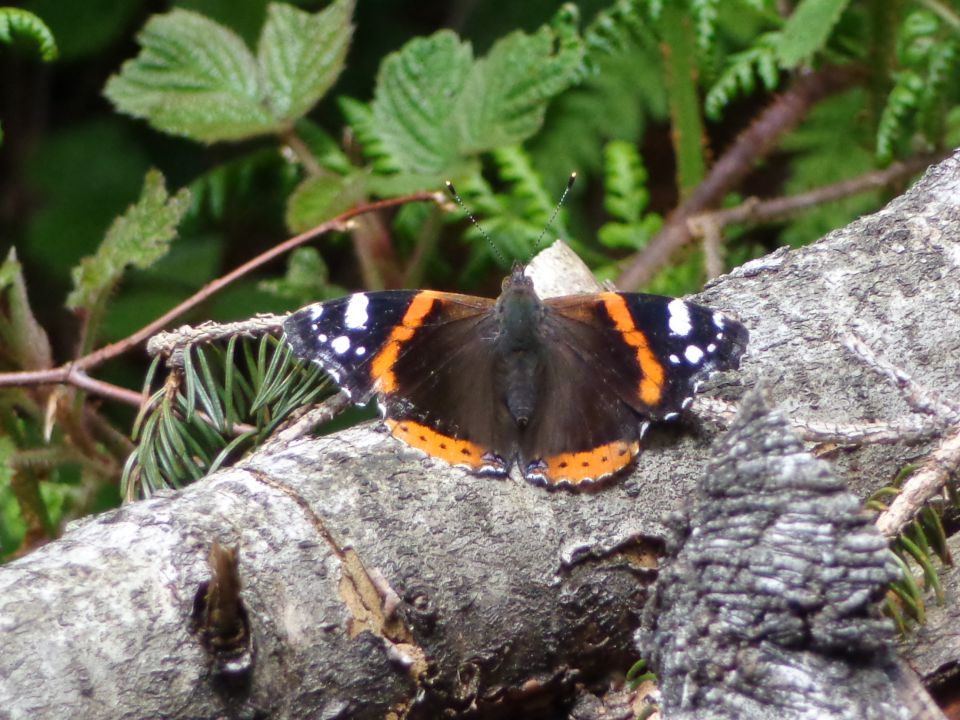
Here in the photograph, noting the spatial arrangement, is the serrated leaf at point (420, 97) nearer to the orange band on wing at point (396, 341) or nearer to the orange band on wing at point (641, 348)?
the orange band on wing at point (396, 341)

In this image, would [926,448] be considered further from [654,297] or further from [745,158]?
[745,158]

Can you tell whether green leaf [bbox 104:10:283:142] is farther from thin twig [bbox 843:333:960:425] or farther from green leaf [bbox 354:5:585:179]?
thin twig [bbox 843:333:960:425]

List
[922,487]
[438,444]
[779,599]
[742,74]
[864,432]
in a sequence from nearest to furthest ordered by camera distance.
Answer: [779,599] < [922,487] < [864,432] < [438,444] < [742,74]

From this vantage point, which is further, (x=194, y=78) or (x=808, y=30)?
(x=194, y=78)

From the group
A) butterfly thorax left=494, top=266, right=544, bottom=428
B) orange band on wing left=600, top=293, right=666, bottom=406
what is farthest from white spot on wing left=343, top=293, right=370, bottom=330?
orange band on wing left=600, top=293, right=666, bottom=406

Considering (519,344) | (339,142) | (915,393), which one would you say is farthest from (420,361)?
(339,142)

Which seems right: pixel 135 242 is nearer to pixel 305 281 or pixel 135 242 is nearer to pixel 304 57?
pixel 305 281

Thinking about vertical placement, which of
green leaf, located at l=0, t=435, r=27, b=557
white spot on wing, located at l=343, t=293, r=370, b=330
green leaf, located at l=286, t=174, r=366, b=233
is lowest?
green leaf, located at l=0, t=435, r=27, b=557
